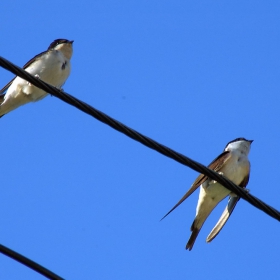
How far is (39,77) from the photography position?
807 cm

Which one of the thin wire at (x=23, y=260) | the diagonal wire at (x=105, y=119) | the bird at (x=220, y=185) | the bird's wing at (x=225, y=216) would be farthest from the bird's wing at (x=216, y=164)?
the thin wire at (x=23, y=260)

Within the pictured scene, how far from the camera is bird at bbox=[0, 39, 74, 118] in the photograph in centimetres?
805

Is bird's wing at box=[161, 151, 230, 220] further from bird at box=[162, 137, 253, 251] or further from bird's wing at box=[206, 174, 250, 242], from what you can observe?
bird's wing at box=[206, 174, 250, 242]

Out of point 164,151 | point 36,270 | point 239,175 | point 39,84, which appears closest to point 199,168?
point 164,151

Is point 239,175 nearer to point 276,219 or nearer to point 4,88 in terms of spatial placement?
point 4,88

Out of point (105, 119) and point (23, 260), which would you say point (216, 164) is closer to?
point (105, 119)

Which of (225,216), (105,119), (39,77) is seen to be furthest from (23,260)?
(225,216)

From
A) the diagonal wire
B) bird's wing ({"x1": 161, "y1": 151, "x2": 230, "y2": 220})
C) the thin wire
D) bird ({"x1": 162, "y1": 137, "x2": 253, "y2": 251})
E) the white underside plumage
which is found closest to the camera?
the thin wire

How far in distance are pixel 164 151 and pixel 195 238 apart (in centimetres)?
411

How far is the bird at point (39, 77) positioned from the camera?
8.05m

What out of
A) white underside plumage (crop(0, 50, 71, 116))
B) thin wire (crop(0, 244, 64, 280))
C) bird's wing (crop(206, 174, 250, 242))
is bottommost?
thin wire (crop(0, 244, 64, 280))

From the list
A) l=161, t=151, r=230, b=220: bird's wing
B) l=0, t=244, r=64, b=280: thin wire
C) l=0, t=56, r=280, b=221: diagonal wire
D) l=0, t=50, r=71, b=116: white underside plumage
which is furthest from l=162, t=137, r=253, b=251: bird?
l=0, t=244, r=64, b=280: thin wire

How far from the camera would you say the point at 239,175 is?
8836mm

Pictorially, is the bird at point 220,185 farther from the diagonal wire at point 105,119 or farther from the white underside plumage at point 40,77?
the diagonal wire at point 105,119
